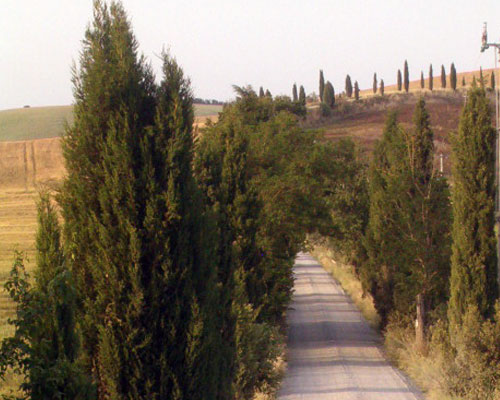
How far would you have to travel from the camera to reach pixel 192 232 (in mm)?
7781

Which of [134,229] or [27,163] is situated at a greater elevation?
[27,163]

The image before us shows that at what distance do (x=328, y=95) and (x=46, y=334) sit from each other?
86126mm

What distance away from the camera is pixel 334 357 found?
877 inches

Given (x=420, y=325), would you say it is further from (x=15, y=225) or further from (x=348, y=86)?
(x=348, y=86)

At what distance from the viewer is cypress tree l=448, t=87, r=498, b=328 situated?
17.1 m

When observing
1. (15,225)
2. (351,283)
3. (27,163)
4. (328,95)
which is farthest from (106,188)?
(328,95)

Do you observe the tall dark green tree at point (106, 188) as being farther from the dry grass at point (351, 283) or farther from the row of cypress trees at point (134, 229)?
the dry grass at point (351, 283)

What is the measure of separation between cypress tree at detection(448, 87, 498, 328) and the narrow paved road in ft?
9.55

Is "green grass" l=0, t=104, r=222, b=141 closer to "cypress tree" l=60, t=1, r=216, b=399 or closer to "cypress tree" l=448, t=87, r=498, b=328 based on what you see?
"cypress tree" l=448, t=87, r=498, b=328

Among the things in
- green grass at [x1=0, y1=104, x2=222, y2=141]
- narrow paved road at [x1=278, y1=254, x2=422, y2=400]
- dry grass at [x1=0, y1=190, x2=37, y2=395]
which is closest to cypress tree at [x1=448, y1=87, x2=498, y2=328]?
narrow paved road at [x1=278, y1=254, x2=422, y2=400]

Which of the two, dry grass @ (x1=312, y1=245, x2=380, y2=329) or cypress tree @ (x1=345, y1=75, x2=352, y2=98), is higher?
cypress tree @ (x1=345, y1=75, x2=352, y2=98)

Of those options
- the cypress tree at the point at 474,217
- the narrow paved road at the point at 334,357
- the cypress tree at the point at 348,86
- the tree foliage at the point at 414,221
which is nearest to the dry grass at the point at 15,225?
the narrow paved road at the point at 334,357

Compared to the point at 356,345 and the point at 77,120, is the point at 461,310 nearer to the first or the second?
the point at 356,345

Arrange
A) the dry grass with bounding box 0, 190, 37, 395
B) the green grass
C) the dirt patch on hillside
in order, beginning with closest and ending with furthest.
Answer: the dry grass with bounding box 0, 190, 37, 395 < the dirt patch on hillside < the green grass
